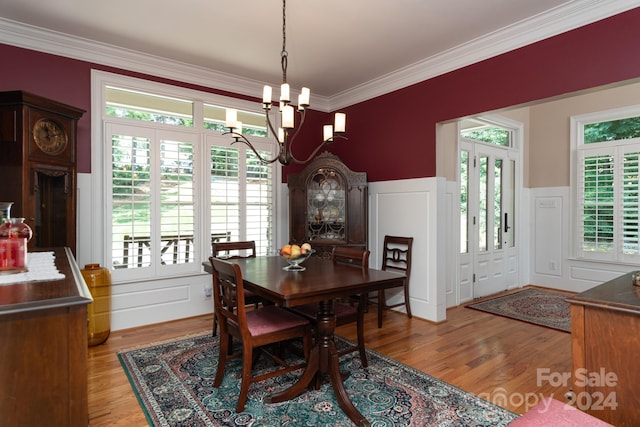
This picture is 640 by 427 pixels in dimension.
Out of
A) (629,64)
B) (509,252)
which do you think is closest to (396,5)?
(629,64)

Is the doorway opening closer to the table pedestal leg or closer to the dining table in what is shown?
the dining table

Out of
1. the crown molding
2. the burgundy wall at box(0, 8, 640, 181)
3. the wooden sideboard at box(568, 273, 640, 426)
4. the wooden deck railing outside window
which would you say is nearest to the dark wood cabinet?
the burgundy wall at box(0, 8, 640, 181)

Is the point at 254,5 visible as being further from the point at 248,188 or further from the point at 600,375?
the point at 600,375

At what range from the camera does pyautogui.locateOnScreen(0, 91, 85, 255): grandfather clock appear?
267 cm

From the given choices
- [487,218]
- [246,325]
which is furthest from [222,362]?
[487,218]

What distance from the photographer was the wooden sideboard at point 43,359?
3.38ft

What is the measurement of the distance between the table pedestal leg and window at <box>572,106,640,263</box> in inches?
183

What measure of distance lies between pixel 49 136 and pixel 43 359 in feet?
8.18

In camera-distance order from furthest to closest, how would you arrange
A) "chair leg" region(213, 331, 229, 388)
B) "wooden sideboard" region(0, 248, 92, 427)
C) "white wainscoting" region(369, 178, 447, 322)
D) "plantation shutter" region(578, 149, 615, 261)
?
"plantation shutter" region(578, 149, 615, 261) → "white wainscoting" region(369, 178, 447, 322) → "chair leg" region(213, 331, 229, 388) → "wooden sideboard" region(0, 248, 92, 427)

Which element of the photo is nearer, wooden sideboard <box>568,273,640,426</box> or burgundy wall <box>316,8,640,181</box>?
wooden sideboard <box>568,273,640,426</box>

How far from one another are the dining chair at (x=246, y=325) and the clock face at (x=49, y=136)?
5.83 ft

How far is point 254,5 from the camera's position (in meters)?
2.75

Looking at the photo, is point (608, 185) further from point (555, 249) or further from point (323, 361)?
point (323, 361)

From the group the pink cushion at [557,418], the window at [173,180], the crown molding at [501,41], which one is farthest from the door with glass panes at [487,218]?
the pink cushion at [557,418]
